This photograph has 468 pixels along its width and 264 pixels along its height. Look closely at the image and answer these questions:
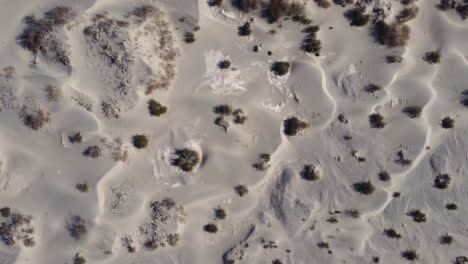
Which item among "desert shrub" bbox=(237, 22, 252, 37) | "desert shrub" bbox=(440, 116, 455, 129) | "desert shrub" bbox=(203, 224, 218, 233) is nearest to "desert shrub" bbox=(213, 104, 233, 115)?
"desert shrub" bbox=(237, 22, 252, 37)

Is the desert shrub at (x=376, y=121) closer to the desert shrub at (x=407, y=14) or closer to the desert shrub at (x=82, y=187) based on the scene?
the desert shrub at (x=407, y=14)

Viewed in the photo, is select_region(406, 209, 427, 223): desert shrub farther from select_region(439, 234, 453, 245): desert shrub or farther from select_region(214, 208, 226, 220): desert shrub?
select_region(214, 208, 226, 220): desert shrub

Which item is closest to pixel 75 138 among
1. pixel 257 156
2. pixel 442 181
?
pixel 257 156

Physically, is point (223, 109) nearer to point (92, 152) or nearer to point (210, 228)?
point (210, 228)

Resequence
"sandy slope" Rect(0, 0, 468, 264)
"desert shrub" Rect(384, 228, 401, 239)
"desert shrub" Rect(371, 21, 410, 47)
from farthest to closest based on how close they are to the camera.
A: "desert shrub" Rect(384, 228, 401, 239)
"desert shrub" Rect(371, 21, 410, 47)
"sandy slope" Rect(0, 0, 468, 264)

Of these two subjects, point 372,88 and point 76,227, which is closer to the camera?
point 76,227

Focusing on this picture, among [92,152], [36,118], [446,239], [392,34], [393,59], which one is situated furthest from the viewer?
[446,239]
